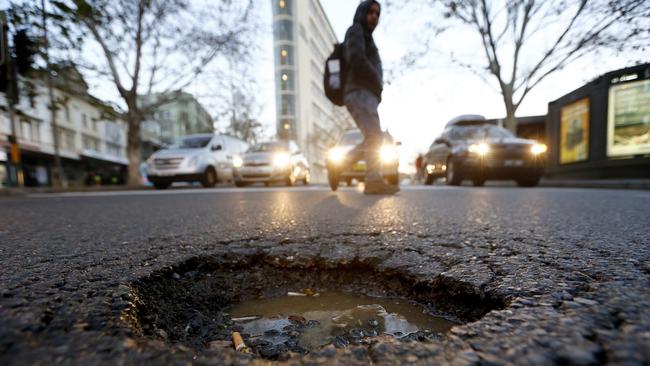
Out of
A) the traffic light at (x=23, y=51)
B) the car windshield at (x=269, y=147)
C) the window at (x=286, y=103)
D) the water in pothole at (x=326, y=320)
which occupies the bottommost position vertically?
the water in pothole at (x=326, y=320)

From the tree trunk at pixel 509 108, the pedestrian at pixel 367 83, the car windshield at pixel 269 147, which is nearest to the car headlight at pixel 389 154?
the pedestrian at pixel 367 83

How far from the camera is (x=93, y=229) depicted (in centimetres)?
200

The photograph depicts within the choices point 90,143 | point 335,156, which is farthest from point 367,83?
point 90,143

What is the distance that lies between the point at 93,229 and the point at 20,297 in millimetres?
1391

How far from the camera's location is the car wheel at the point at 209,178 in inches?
414

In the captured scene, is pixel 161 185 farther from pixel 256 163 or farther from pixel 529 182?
pixel 529 182

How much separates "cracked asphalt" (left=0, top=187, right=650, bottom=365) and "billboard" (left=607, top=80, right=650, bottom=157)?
9.95m

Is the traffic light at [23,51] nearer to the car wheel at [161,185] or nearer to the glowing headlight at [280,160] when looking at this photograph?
the car wheel at [161,185]

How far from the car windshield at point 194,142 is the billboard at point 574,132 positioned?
1248cm

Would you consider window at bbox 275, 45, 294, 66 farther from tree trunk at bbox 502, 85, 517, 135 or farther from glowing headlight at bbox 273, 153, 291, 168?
glowing headlight at bbox 273, 153, 291, 168

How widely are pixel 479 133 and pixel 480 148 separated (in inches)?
40.4

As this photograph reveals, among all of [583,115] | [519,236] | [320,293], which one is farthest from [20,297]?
[583,115]

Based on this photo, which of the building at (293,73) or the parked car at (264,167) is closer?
the parked car at (264,167)

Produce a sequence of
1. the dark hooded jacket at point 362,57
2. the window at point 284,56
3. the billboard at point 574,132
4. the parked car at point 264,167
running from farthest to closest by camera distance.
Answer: the window at point 284,56, the billboard at point 574,132, the parked car at point 264,167, the dark hooded jacket at point 362,57
